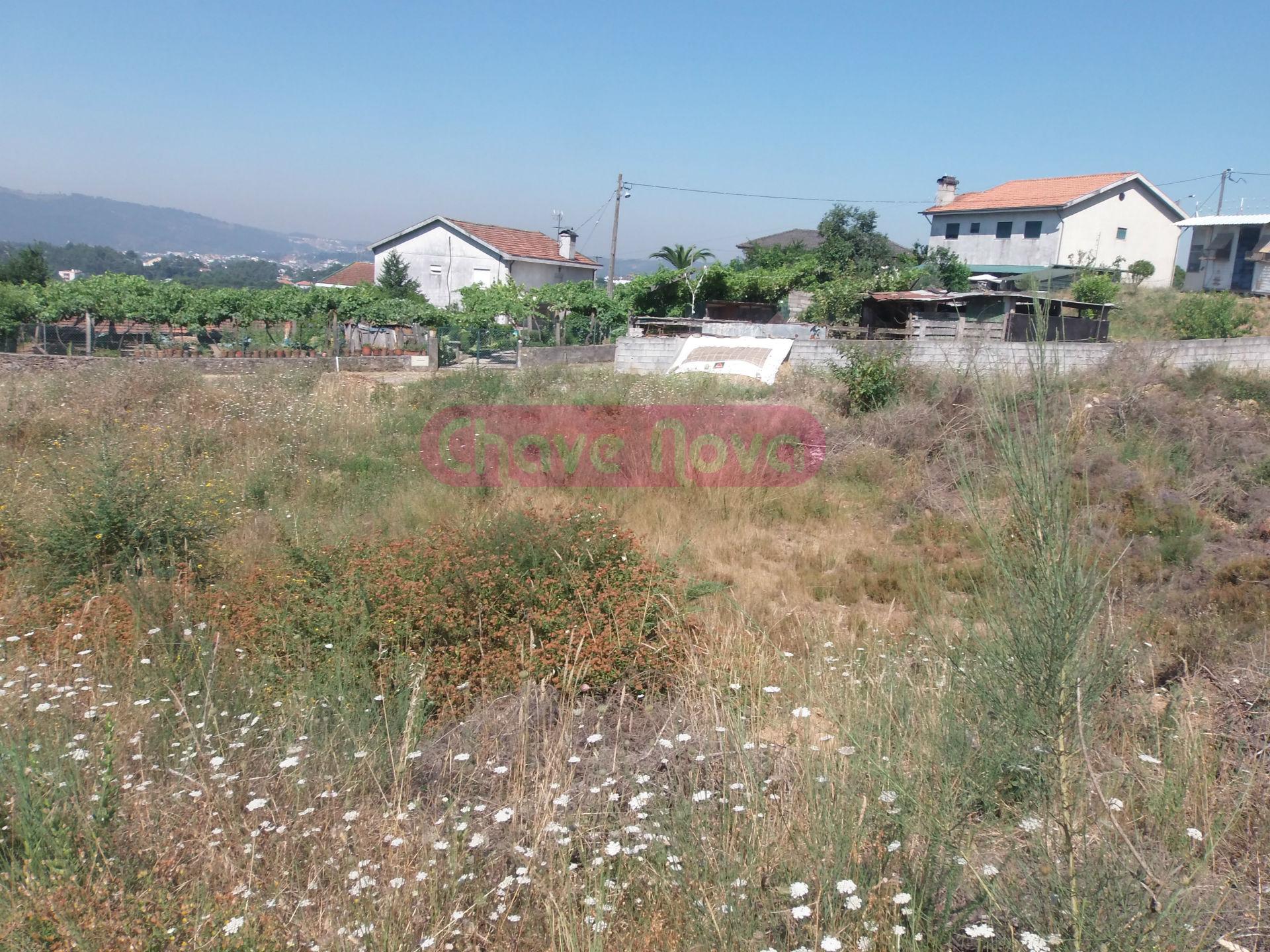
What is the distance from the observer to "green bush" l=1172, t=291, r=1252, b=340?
1947 centimetres

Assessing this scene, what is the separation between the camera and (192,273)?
123188 mm

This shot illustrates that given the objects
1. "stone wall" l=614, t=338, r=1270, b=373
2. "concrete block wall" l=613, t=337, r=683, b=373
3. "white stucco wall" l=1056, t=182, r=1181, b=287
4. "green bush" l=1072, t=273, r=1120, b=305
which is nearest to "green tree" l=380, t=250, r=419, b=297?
"concrete block wall" l=613, t=337, r=683, b=373

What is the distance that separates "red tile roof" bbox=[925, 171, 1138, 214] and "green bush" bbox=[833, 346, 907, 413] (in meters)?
29.6

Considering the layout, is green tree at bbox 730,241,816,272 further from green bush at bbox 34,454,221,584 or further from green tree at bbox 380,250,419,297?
green bush at bbox 34,454,221,584

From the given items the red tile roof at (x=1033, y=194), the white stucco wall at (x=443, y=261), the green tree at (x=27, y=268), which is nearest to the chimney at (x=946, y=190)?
the red tile roof at (x=1033, y=194)

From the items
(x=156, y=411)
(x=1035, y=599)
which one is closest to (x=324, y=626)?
(x=1035, y=599)

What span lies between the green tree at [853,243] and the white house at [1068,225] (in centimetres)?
352

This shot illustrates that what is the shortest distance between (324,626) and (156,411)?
Result: 7.91m

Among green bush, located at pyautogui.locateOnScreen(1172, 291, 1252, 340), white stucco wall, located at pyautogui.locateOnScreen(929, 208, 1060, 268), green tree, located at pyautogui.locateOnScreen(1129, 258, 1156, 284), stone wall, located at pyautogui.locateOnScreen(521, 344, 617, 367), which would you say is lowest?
stone wall, located at pyautogui.locateOnScreen(521, 344, 617, 367)

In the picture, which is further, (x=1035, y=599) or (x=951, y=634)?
(x=951, y=634)

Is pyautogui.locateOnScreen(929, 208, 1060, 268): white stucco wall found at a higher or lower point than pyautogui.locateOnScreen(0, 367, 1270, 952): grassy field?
higher

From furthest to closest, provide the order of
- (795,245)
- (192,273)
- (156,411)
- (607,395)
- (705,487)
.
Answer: (192,273) → (795,245) → (607,395) → (156,411) → (705,487)

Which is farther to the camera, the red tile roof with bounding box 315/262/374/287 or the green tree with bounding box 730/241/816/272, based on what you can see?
the red tile roof with bounding box 315/262/374/287

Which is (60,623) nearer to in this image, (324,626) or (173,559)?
(173,559)
